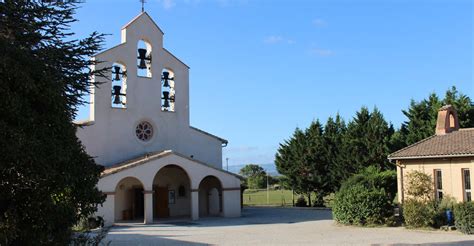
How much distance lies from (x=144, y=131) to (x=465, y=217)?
20.0m

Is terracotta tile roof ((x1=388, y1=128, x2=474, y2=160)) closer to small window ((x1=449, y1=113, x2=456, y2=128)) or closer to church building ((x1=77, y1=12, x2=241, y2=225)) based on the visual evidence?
small window ((x1=449, y1=113, x2=456, y2=128))

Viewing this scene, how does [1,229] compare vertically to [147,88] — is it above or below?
below

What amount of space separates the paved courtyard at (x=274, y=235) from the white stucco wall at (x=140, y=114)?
20.9ft

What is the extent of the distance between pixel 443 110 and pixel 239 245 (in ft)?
49.1

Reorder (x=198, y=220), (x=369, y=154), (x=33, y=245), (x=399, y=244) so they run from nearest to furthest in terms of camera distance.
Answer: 1. (x=33, y=245)
2. (x=399, y=244)
3. (x=198, y=220)
4. (x=369, y=154)

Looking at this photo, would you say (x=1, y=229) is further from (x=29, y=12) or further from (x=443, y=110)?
(x=443, y=110)

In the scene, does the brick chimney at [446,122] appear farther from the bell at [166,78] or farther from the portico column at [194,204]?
the bell at [166,78]

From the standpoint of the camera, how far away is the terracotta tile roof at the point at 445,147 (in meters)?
21.8

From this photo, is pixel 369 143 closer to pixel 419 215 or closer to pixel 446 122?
pixel 446 122

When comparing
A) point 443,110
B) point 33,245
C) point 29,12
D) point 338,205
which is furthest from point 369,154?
point 33,245

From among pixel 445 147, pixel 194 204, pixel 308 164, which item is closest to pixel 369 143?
pixel 308 164

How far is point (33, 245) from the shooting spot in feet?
26.7

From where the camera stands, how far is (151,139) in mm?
32281

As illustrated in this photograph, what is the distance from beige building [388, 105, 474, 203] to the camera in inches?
858
